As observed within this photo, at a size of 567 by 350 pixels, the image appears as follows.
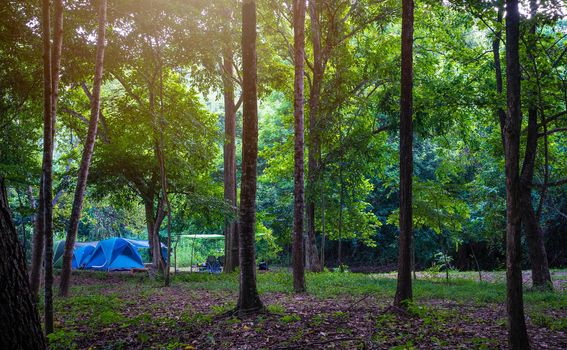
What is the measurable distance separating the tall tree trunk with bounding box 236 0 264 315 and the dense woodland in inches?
1.3

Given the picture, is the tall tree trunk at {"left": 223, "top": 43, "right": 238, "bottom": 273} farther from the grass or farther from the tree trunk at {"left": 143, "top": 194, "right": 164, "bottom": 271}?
the grass

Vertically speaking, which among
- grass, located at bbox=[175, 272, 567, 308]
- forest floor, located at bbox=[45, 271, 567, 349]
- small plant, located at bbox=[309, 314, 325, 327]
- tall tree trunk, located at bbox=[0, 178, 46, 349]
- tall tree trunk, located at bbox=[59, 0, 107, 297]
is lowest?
grass, located at bbox=[175, 272, 567, 308]

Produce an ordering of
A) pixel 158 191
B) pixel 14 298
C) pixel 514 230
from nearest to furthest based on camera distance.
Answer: pixel 14 298, pixel 514 230, pixel 158 191

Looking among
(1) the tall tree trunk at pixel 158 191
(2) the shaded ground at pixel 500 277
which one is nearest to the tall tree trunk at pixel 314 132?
(2) the shaded ground at pixel 500 277

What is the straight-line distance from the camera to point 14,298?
263cm

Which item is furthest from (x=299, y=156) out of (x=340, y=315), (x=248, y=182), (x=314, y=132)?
(x=314, y=132)

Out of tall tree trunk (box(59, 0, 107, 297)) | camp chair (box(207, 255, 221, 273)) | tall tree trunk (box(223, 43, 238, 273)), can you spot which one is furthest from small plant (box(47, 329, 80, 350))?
camp chair (box(207, 255, 221, 273))

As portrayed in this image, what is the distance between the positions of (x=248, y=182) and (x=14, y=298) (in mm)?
4841

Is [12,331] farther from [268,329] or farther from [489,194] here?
[489,194]

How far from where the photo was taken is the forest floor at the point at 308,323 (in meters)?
5.70

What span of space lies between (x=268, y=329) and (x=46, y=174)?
3758mm

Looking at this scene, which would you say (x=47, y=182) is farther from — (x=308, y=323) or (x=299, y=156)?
(x=299, y=156)

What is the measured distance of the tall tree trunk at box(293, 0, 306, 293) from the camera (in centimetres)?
1032

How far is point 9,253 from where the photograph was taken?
2.66 metres
